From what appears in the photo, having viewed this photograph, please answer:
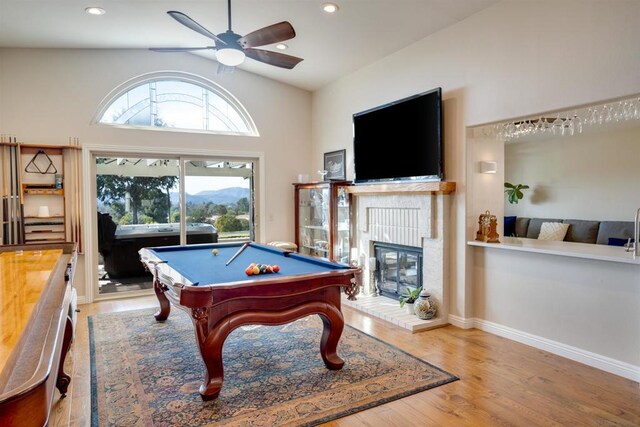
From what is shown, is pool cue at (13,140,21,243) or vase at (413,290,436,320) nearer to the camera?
vase at (413,290,436,320)

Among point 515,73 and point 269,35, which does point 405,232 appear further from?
point 269,35

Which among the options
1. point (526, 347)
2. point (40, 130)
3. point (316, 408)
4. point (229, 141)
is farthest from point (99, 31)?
point (526, 347)

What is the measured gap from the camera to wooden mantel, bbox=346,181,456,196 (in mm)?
4141

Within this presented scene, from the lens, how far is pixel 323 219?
19.9 feet

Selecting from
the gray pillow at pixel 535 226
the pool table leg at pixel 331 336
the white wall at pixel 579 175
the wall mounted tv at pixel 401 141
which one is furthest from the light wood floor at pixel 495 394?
the white wall at pixel 579 175

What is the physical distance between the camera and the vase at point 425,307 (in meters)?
4.23

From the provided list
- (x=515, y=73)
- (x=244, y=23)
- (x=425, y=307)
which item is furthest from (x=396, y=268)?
(x=244, y=23)

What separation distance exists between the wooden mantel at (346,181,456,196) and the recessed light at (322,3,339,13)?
6.49 feet

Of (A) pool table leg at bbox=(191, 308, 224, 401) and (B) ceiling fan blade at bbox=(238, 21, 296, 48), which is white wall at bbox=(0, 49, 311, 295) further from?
(A) pool table leg at bbox=(191, 308, 224, 401)

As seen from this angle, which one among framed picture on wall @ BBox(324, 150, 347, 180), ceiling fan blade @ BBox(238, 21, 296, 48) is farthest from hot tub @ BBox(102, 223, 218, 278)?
ceiling fan blade @ BBox(238, 21, 296, 48)

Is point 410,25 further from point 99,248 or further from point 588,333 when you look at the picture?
point 99,248

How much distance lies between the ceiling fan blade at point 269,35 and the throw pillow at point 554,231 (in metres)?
5.18

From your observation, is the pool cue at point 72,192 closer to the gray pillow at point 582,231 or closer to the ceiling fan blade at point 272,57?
the ceiling fan blade at point 272,57

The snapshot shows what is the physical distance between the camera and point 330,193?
18.6 feet
